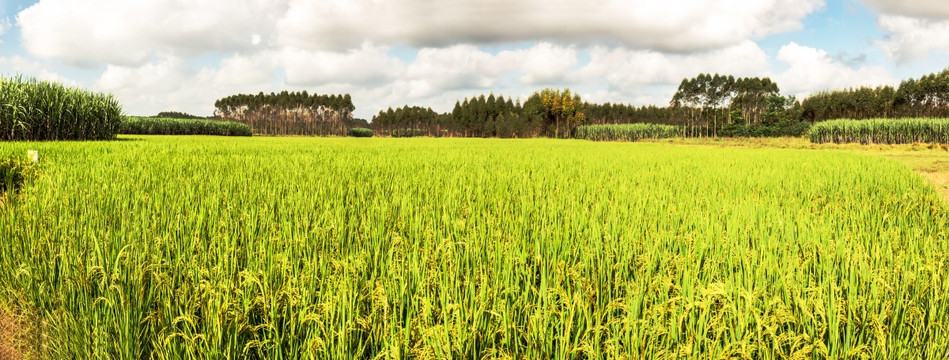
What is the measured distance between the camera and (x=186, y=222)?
3.11 meters

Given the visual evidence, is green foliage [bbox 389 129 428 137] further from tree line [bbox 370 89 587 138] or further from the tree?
the tree

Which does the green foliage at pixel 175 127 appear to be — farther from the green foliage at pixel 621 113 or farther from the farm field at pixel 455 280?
the green foliage at pixel 621 113

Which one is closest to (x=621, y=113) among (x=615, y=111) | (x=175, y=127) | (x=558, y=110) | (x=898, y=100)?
(x=615, y=111)

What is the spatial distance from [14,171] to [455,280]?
7952 millimetres

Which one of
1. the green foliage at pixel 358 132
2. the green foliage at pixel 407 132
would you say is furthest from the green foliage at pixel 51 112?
the green foliage at pixel 407 132

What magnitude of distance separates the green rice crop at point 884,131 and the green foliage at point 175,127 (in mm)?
55345

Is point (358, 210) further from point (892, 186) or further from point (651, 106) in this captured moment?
point (651, 106)

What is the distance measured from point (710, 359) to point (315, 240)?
6.48 ft

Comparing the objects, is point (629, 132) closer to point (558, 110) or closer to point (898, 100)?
point (558, 110)

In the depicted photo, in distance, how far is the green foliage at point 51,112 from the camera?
14.3m

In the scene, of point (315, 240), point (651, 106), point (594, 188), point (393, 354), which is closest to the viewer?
point (393, 354)

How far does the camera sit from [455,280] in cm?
211

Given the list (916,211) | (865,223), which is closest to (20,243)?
(865,223)

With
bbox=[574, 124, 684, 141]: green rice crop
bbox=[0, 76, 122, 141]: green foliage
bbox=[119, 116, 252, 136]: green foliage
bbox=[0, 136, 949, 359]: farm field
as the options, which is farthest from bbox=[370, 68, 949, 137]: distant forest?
bbox=[0, 136, 949, 359]: farm field
